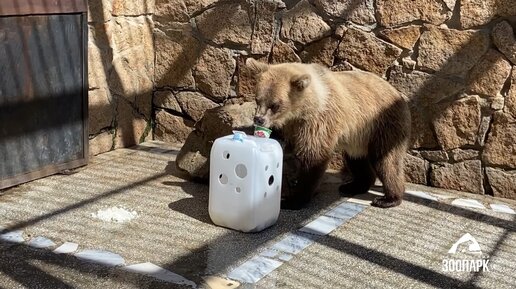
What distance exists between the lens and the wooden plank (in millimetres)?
4059

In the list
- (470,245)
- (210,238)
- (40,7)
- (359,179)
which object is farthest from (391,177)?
(40,7)

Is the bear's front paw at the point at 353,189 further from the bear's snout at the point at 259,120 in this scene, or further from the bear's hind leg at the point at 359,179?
the bear's snout at the point at 259,120

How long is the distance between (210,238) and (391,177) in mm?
1338

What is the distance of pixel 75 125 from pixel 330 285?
8.06ft

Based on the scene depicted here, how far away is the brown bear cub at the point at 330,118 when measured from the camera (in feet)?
13.2

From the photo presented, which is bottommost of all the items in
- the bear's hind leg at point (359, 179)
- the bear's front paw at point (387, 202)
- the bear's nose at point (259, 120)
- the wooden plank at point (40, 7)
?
the bear's front paw at point (387, 202)

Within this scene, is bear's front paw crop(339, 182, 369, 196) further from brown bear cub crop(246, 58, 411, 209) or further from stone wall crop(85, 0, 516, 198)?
stone wall crop(85, 0, 516, 198)

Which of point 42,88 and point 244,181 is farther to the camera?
point 42,88

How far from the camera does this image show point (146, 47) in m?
5.55

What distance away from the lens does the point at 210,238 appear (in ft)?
11.9

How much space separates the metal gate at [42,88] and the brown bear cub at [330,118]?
4.44 feet

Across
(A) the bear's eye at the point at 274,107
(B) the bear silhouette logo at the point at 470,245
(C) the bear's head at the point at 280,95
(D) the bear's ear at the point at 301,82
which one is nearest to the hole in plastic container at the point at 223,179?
(C) the bear's head at the point at 280,95

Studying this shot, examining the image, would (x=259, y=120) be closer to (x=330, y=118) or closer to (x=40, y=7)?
(x=330, y=118)

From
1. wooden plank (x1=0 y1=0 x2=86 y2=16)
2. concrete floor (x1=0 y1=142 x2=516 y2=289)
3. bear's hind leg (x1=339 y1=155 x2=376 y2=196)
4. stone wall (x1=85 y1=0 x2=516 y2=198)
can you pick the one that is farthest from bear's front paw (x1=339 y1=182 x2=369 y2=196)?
wooden plank (x1=0 y1=0 x2=86 y2=16)
